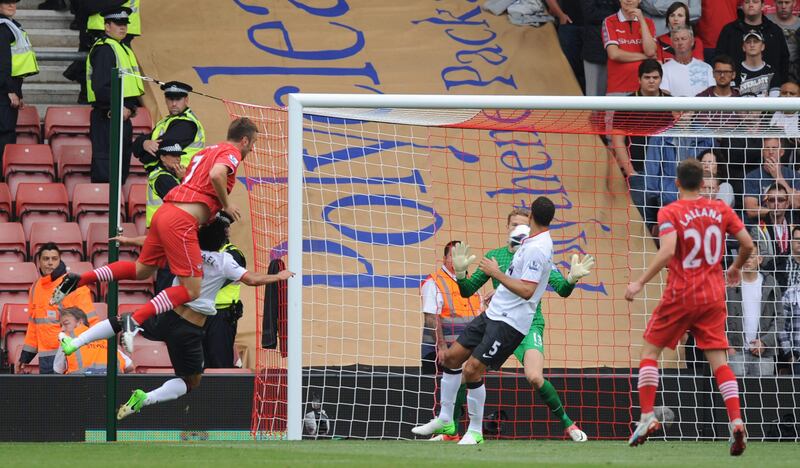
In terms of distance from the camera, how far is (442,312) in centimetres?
1227

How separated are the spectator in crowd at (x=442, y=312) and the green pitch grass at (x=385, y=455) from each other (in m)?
2.21

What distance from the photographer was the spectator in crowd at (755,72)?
47.5 feet

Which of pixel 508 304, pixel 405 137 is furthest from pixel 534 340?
pixel 405 137

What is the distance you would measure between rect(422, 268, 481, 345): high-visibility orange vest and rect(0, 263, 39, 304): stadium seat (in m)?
4.08

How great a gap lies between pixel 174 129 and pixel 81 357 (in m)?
2.34

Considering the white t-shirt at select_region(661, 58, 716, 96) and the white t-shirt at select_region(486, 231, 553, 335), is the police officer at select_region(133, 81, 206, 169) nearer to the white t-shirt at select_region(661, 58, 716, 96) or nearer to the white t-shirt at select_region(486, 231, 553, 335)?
Answer: the white t-shirt at select_region(486, 231, 553, 335)

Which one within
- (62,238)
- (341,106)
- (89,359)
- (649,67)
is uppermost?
(649,67)

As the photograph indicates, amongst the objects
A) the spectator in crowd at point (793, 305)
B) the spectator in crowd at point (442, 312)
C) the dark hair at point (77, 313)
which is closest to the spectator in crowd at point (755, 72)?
the spectator in crowd at point (793, 305)

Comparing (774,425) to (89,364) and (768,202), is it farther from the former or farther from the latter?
(89,364)

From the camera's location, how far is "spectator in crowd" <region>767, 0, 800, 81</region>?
Answer: 51.4 ft

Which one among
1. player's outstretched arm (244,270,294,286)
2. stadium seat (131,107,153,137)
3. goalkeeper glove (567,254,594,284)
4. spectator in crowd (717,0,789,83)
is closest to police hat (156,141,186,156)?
stadium seat (131,107,153,137)

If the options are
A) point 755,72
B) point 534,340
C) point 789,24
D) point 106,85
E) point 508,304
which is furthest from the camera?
point 789,24

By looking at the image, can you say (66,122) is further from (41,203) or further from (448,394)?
(448,394)

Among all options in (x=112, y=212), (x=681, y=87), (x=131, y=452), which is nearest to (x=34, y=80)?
(x=112, y=212)
